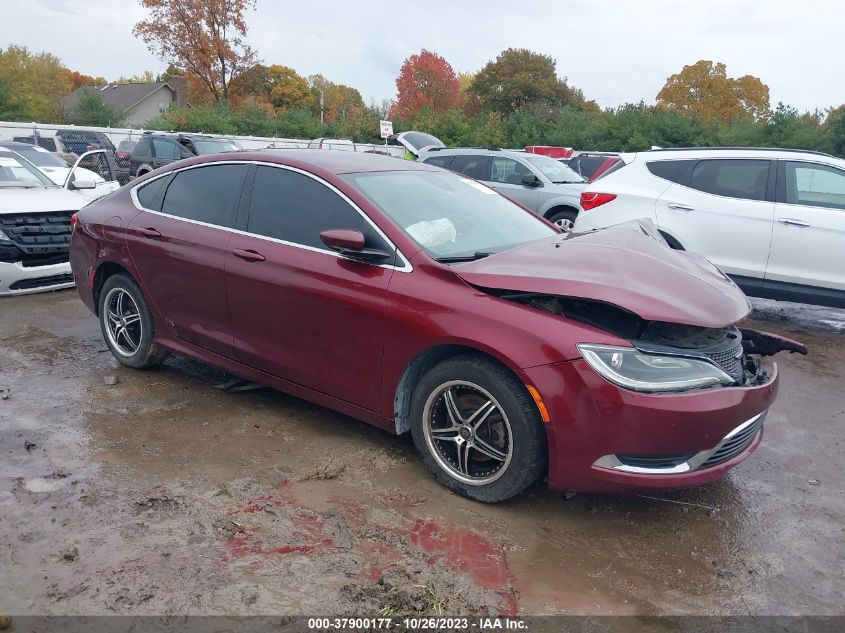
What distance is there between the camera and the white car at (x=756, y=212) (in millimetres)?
6941

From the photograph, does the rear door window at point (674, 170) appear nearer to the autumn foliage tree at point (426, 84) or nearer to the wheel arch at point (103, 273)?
the wheel arch at point (103, 273)

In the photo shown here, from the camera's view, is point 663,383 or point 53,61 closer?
point 663,383

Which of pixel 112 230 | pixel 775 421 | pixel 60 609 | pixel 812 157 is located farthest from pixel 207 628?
pixel 812 157

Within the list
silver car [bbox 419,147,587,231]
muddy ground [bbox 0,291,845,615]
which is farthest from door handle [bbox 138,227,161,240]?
silver car [bbox 419,147,587,231]

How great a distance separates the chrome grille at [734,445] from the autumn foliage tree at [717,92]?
49.3 m

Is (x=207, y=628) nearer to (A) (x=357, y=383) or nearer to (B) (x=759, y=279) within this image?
(A) (x=357, y=383)

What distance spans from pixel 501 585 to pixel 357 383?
1.42 m

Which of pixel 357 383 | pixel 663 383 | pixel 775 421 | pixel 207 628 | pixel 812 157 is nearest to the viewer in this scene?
pixel 207 628

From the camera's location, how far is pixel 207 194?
4754mm

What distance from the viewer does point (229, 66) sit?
4944cm

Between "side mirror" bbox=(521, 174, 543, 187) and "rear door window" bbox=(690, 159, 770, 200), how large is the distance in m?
4.62

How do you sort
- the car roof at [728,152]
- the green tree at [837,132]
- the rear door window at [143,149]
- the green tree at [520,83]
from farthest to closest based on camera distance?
the green tree at [520,83], the green tree at [837,132], the rear door window at [143,149], the car roof at [728,152]

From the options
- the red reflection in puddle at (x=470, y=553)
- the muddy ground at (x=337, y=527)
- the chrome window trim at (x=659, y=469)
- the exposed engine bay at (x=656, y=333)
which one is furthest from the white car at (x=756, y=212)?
the red reflection in puddle at (x=470, y=553)

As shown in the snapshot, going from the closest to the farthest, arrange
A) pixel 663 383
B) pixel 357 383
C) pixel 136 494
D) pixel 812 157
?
pixel 663 383, pixel 136 494, pixel 357 383, pixel 812 157
